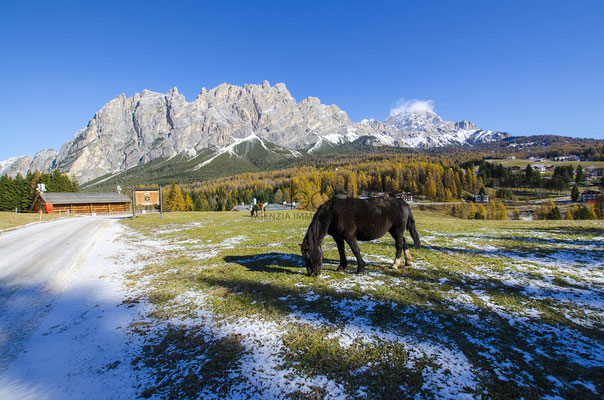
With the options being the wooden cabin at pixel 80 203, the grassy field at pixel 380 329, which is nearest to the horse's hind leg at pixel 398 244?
the grassy field at pixel 380 329

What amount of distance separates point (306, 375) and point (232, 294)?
157 inches

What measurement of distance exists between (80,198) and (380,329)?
6926 cm

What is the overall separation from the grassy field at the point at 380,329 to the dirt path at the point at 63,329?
1.86 ft

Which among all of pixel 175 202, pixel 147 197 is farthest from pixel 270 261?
pixel 175 202

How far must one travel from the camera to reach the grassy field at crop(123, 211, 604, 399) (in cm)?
371

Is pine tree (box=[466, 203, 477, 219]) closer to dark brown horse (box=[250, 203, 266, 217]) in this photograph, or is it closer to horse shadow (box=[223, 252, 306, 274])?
dark brown horse (box=[250, 203, 266, 217])

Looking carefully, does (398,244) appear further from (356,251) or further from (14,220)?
(14,220)

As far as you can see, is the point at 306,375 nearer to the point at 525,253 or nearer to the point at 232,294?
the point at 232,294

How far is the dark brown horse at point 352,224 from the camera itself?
857cm

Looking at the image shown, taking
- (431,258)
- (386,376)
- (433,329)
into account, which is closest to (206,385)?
(386,376)

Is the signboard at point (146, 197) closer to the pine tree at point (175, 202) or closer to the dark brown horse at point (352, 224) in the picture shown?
the dark brown horse at point (352, 224)

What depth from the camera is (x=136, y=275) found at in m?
9.49

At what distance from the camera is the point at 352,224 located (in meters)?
8.70

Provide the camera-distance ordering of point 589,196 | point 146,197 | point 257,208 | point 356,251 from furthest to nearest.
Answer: point 589,196, point 257,208, point 146,197, point 356,251
